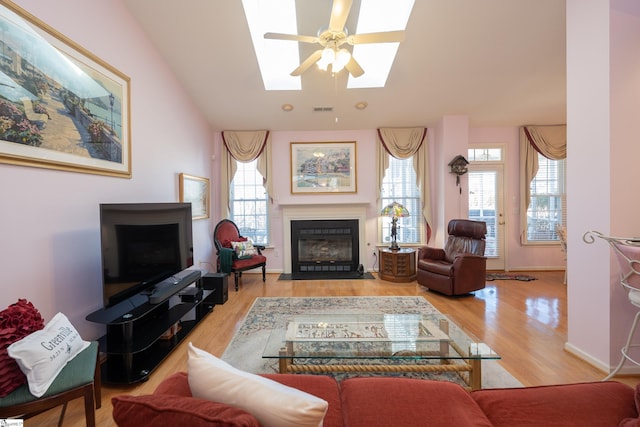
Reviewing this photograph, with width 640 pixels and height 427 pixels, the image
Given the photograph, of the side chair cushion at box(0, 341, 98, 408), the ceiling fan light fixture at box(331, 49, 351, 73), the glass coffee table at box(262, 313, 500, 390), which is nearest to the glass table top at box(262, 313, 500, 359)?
the glass coffee table at box(262, 313, 500, 390)

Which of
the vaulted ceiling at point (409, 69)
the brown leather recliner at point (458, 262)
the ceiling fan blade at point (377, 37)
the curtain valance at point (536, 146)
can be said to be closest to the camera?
the ceiling fan blade at point (377, 37)

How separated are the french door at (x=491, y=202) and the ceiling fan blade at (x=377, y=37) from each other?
346 cm

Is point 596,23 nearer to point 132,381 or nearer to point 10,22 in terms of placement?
point 10,22

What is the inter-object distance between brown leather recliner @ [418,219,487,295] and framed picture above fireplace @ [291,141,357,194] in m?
1.86

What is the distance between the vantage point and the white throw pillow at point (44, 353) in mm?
1352

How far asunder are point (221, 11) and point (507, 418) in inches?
159

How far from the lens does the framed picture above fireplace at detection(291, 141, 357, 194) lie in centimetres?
518

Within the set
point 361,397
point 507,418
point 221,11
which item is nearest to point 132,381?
point 361,397

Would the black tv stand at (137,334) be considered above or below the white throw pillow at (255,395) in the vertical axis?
below

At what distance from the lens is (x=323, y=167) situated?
17.0 ft

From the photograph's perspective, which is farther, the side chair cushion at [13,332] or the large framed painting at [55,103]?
the large framed painting at [55,103]

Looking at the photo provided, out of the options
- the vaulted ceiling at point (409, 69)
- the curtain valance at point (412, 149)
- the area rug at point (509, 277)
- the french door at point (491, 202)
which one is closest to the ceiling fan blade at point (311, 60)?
the vaulted ceiling at point (409, 69)

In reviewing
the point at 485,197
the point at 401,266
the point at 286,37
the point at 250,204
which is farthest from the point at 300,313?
the point at 485,197

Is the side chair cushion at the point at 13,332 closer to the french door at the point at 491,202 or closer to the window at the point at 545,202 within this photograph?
the french door at the point at 491,202
